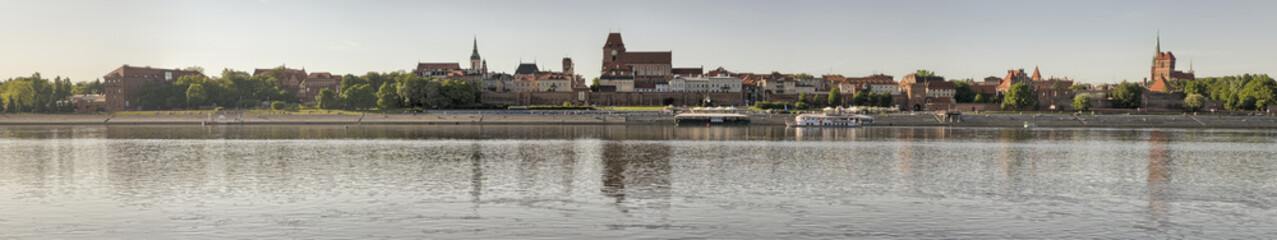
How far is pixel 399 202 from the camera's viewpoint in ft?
62.3

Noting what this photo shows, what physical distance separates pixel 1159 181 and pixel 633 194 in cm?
1511

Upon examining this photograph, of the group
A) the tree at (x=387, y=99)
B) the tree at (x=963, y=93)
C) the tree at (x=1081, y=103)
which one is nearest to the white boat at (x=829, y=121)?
the tree at (x=1081, y=103)

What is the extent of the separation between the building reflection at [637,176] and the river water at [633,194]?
89mm

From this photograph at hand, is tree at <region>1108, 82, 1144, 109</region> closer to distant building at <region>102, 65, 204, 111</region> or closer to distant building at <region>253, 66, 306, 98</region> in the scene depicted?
distant building at <region>253, 66, 306, 98</region>

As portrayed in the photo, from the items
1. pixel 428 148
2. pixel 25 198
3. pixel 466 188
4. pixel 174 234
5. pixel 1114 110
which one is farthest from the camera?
pixel 1114 110

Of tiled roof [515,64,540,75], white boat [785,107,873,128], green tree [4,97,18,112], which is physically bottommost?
white boat [785,107,873,128]

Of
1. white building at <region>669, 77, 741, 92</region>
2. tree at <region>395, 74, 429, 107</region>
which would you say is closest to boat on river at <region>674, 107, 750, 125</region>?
tree at <region>395, 74, 429, 107</region>

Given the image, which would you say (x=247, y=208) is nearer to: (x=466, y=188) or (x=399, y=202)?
(x=399, y=202)

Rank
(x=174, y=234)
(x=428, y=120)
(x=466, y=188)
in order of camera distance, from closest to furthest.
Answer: (x=174, y=234), (x=466, y=188), (x=428, y=120)

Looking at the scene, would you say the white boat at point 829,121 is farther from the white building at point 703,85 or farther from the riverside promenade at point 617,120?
the white building at point 703,85

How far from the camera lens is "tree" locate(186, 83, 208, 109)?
89.6 meters

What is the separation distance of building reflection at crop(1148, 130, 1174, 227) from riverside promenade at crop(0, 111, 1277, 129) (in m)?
32.0

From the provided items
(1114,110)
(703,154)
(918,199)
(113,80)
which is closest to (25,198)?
(918,199)

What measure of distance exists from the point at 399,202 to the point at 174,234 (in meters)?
4.91
